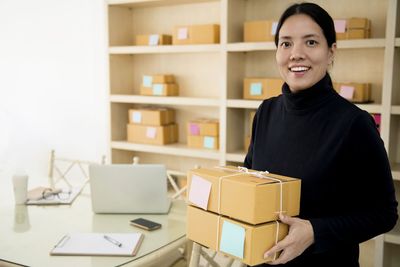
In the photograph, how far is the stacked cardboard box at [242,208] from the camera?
1.10m

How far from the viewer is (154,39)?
3277mm

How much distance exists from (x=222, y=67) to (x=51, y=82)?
1894 mm

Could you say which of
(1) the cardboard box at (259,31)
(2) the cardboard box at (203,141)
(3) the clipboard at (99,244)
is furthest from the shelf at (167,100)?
(3) the clipboard at (99,244)

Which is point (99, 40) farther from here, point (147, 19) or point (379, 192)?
point (379, 192)

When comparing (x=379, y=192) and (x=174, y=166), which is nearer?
(x=379, y=192)

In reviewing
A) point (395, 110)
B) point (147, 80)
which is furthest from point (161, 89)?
point (395, 110)

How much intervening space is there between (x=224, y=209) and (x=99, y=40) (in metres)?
2.91

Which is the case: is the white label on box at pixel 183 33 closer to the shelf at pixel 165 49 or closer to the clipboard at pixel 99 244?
the shelf at pixel 165 49

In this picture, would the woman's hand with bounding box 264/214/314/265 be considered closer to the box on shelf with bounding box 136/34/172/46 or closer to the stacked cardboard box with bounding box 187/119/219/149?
the stacked cardboard box with bounding box 187/119/219/149

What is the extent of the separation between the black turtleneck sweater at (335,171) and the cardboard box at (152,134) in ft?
6.87

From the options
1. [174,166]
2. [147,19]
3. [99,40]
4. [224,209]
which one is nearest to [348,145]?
[224,209]

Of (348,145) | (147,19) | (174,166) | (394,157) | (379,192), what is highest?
(147,19)

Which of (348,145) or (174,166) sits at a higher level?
(348,145)

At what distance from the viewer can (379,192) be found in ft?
3.77
